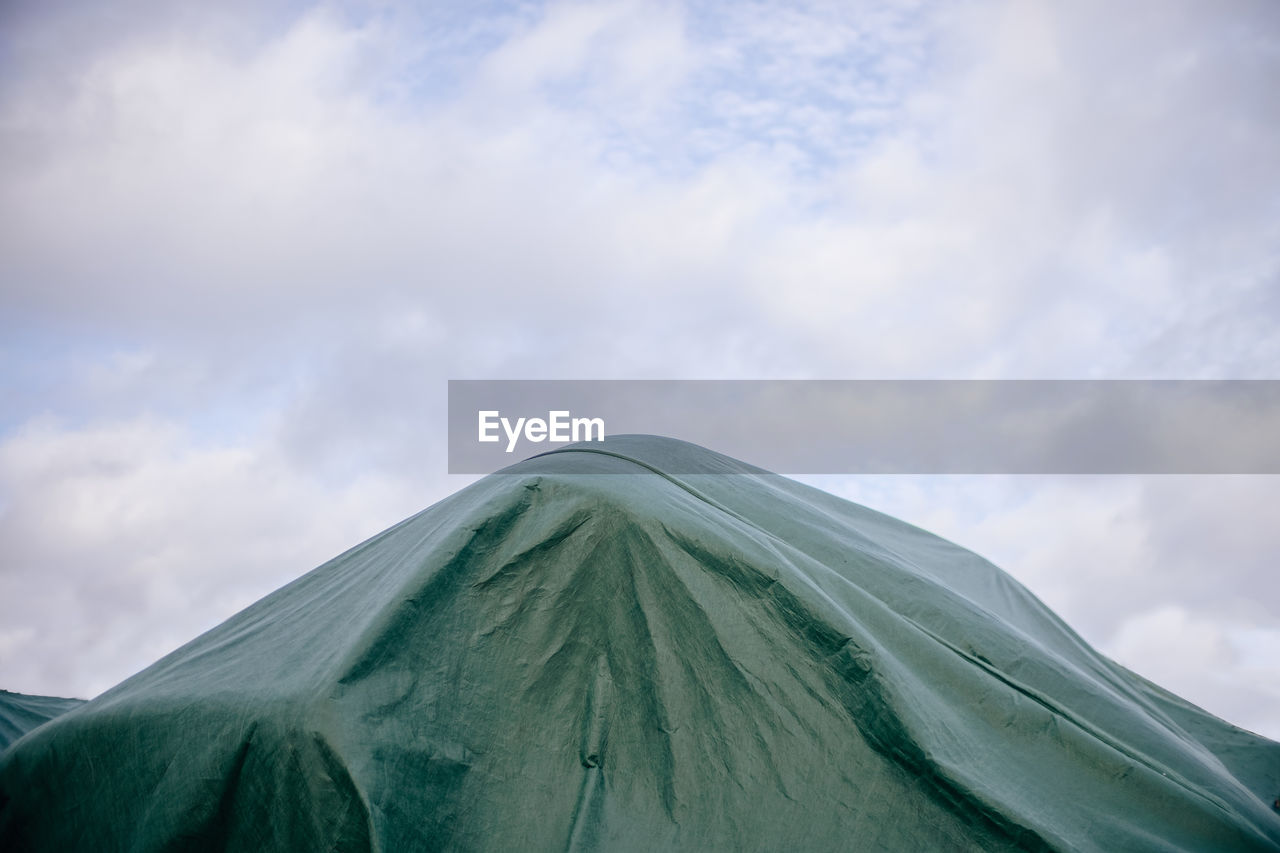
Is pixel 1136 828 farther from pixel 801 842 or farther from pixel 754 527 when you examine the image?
pixel 754 527

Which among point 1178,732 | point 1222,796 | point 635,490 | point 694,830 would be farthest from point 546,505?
point 1178,732

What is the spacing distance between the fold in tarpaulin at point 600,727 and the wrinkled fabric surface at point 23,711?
2.52 meters

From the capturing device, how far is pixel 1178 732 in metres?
4.10

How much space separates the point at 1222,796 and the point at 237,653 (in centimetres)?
351

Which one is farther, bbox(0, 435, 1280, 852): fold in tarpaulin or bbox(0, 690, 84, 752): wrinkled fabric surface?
bbox(0, 690, 84, 752): wrinkled fabric surface

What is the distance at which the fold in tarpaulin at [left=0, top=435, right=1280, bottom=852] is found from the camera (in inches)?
106

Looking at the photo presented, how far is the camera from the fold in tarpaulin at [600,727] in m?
2.68

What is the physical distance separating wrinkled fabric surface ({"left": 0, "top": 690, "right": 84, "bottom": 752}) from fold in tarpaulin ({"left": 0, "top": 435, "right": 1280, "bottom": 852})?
2.52 m

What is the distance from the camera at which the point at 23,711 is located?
17.7ft

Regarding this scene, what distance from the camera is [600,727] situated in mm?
2902

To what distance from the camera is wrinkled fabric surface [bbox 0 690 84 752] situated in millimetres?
5109

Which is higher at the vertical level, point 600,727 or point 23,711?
point 600,727

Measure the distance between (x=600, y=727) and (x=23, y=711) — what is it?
4.50 metres

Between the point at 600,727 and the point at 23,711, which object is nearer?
the point at 600,727
